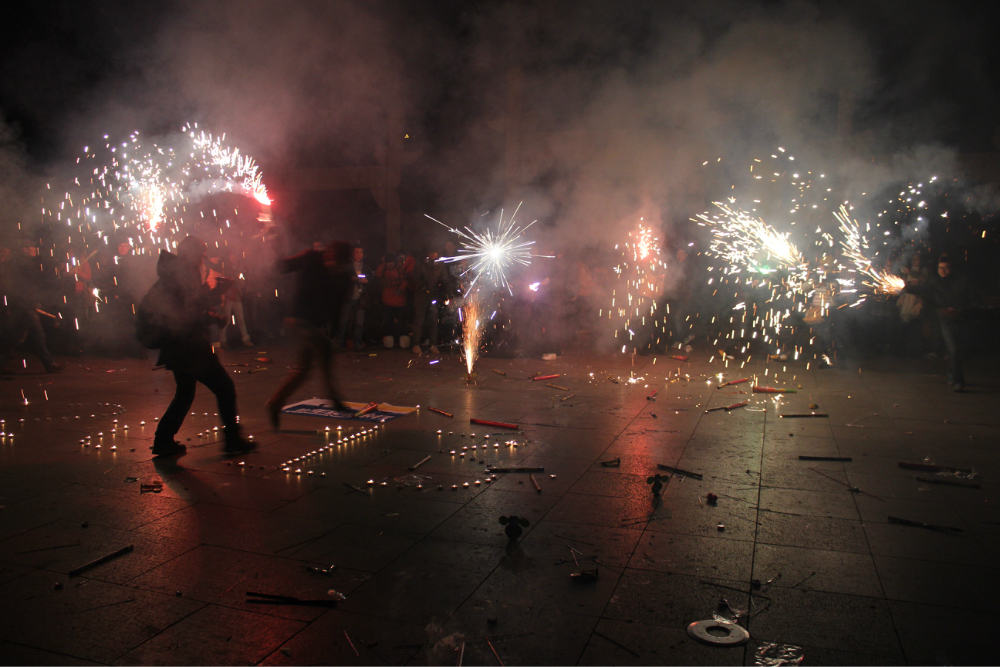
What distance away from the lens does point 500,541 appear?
2781 millimetres

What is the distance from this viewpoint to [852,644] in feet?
6.51

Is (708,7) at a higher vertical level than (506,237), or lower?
higher

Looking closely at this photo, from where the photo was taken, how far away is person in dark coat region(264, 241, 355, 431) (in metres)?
4.45

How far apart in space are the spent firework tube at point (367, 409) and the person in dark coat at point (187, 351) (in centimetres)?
116

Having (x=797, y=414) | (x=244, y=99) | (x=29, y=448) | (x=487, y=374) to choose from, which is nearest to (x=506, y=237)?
(x=487, y=374)

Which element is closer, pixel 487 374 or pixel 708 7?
pixel 708 7

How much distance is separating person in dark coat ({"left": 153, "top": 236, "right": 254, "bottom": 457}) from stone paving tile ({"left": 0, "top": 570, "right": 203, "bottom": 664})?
5.63 feet

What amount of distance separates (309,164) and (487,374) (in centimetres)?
1050

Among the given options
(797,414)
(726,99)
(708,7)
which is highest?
(708,7)

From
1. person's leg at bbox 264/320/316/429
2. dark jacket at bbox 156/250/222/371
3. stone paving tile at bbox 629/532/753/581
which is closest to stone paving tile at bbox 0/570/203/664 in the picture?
stone paving tile at bbox 629/532/753/581

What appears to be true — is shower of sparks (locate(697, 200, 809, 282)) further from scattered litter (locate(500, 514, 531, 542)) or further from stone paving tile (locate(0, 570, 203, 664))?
stone paving tile (locate(0, 570, 203, 664))

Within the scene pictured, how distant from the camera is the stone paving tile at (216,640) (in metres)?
1.93

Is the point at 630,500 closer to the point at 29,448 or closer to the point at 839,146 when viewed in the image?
the point at 29,448

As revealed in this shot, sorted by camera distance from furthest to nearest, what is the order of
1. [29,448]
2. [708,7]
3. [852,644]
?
[708,7] → [29,448] → [852,644]
